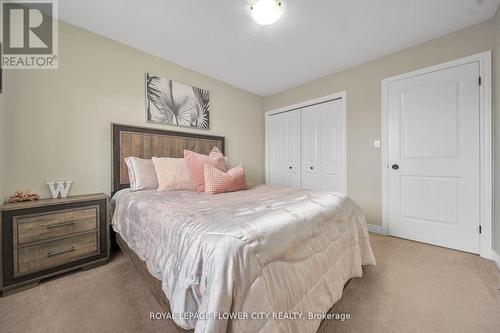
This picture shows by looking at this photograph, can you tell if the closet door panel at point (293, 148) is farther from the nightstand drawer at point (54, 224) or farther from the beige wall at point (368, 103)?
the nightstand drawer at point (54, 224)

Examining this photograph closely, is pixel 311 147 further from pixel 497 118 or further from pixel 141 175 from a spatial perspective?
pixel 141 175

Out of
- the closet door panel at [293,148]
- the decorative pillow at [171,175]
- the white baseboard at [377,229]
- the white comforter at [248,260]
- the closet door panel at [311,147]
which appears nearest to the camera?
the white comforter at [248,260]

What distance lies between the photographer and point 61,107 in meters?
1.93

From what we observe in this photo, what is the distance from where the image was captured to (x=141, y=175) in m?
2.06

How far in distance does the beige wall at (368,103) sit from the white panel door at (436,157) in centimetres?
17

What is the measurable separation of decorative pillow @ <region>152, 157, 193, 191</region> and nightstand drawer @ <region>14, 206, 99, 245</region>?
619mm

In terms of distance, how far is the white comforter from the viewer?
28.1 inches

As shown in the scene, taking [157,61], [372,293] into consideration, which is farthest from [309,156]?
[157,61]

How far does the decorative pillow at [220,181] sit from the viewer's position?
6.19 feet

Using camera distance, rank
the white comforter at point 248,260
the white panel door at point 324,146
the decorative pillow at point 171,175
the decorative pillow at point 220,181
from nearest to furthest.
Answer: the white comforter at point 248,260
the decorative pillow at point 220,181
the decorative pillow at point 171,175
the white panel door at point 324,146

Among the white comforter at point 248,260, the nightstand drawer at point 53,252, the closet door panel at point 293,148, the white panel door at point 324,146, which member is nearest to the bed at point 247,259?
Result: the white comforter at point 248,260

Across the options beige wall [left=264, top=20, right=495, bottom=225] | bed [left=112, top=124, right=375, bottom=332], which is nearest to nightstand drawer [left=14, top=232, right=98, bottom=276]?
bed [left=112, top=124, right=375, bottom=332]

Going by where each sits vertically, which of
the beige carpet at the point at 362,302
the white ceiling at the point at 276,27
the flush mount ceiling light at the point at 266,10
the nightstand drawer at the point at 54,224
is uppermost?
the white ceiling at the point at 276,27

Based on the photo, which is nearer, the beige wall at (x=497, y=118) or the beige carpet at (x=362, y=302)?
the beige carpet at (x=362, y=302)
